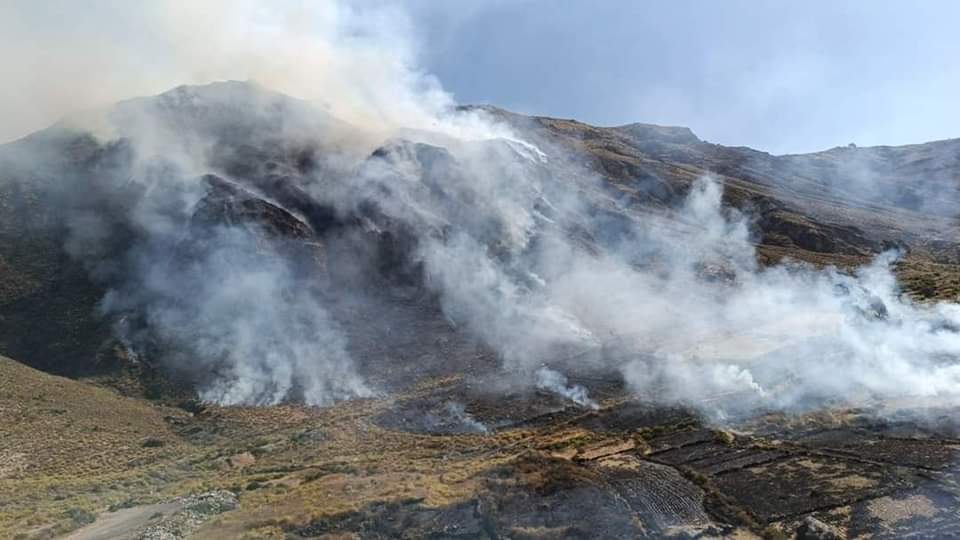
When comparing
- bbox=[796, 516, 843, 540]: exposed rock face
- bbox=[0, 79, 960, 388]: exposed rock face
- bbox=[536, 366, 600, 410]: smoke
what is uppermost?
bbox=[0, 79, 960, 388]: exposed rock face

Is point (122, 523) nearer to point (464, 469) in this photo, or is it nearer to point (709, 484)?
point (464, 469)

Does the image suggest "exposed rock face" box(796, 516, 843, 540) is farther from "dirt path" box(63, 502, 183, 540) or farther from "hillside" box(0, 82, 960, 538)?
"dirt path" box(63, 502, 183, 540)

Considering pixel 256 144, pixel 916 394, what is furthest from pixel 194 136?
pixel 916 394

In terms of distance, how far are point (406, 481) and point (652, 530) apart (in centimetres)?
1157

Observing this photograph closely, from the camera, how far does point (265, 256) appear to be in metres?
63.8

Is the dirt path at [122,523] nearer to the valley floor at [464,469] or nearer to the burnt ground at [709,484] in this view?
the valley floor at [464,469]

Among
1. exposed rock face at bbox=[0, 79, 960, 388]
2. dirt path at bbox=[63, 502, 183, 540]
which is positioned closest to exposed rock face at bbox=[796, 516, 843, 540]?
dirt path at bbox=[63, 502, 183, 540]

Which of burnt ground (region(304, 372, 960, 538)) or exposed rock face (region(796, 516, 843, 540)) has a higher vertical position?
burnt ground (region(304, 372, 960, 538))

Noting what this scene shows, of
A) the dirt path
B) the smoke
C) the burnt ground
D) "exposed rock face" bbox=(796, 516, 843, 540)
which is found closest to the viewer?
"exposed rock face" bbox=(796, 516, 843, 540)

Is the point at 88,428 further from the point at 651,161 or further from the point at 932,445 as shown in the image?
the point at 651,161

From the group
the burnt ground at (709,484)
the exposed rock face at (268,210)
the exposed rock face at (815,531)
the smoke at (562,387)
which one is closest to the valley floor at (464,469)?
the burnt ground at (709,484)

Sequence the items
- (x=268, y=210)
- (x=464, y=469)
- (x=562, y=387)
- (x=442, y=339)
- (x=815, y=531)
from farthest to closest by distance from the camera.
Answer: (x=268, y=210) → (x=442, y=339) → (x=562, y=387) → (x=464, y=469) → (x=815, y=531)

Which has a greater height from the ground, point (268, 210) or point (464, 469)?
point (268, 210)

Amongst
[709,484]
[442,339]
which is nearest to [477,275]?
[442,339]
